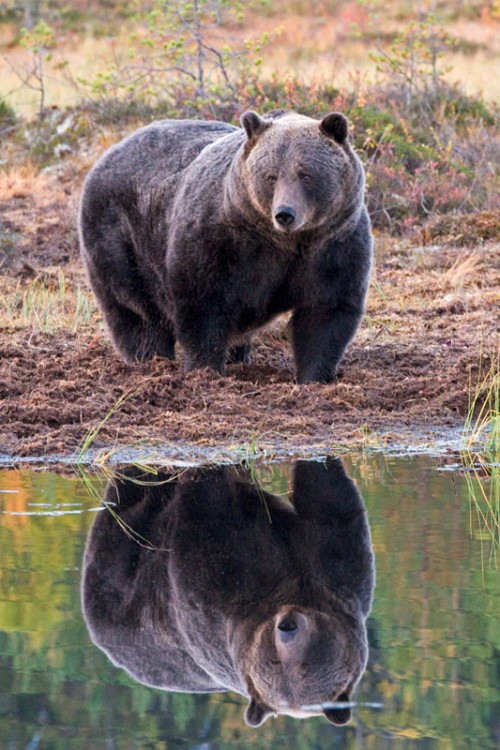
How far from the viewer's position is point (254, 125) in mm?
7336

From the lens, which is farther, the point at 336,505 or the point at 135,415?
the point at 135,415

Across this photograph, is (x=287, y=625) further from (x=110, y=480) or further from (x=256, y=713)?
(x=110, y=480)

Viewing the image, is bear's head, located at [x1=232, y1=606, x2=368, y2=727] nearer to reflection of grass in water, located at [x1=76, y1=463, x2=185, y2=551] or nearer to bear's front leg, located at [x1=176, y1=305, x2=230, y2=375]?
reflection of grass in water, located at [x1=76, y1=463, x2=185, y2=551]

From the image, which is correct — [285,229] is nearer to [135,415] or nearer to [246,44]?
[135,415]

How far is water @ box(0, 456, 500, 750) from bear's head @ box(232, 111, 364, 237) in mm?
2009

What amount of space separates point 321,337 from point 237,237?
0.78m

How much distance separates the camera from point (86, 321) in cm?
1005

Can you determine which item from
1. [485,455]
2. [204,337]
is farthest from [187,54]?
[485,455]

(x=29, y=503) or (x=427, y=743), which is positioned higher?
(x=427, y=743)

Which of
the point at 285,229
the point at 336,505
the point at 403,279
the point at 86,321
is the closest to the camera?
the point at 336,505

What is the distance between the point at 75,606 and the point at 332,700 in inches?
44.5

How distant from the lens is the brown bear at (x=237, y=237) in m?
7.21

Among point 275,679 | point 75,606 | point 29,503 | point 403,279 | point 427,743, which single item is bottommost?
point 403,279

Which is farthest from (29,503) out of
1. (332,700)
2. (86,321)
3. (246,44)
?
(246,44)
